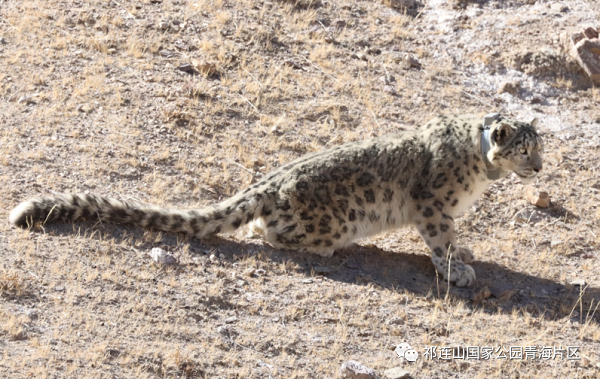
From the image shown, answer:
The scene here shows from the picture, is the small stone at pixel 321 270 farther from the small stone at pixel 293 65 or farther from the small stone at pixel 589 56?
the small stone at pixel 589 56

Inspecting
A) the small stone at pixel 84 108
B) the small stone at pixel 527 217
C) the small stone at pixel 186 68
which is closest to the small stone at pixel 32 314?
the small stone at pixel 84 108

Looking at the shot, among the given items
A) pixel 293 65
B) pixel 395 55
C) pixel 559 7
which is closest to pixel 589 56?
pixel 559 7

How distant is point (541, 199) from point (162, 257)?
6.27 metres

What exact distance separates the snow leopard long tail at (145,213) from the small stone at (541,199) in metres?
4.84

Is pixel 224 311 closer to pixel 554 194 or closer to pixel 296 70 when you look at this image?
pixel 554 194

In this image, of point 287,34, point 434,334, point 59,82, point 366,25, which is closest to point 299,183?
point 434,334

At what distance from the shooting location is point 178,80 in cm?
1380

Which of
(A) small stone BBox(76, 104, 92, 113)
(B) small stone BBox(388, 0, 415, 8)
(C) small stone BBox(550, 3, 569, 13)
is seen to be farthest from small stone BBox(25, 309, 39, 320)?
(C) small stone BBox(550, 3, 569, 13)

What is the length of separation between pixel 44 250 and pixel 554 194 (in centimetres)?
801

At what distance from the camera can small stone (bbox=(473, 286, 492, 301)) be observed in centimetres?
939

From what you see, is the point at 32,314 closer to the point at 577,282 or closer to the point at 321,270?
the point at 321,270

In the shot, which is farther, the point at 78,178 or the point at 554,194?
the point at 554,194

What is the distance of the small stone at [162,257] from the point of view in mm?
8758

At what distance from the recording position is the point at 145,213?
927 cm
